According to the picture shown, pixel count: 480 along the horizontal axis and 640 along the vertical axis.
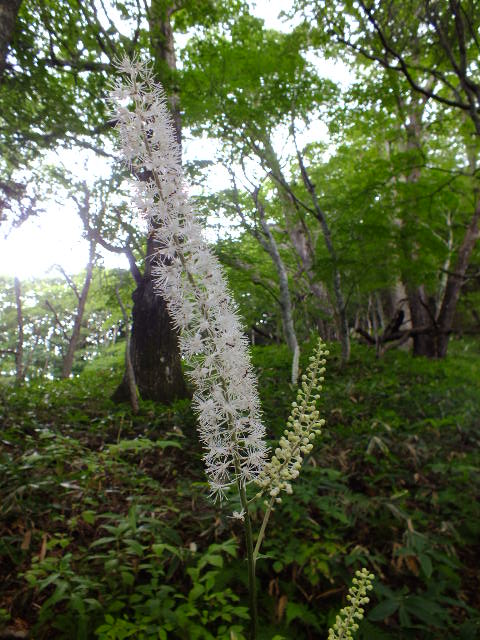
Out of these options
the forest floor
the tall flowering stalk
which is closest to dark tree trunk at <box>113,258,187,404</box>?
the forest floor

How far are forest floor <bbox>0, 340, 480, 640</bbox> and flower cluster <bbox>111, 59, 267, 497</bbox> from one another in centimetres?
94

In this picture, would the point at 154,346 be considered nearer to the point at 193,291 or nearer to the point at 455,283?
the point at 193,291

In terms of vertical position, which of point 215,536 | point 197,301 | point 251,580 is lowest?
point 215,536

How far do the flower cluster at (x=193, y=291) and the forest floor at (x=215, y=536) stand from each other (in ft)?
3.09

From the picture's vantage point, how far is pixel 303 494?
9.66 ft

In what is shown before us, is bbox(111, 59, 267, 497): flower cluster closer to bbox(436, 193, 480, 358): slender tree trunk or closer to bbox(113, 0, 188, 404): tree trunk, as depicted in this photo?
bbox(113, 0, 188, 404): tree trunk

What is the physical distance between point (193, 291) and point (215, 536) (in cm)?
239

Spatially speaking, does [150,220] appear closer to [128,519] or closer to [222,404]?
[222,404]

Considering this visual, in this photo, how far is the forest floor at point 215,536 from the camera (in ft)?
7.31

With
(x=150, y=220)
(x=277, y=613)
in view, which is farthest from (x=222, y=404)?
(x=277, y=613)

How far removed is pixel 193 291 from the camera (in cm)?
136

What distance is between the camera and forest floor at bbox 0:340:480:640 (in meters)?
2.23

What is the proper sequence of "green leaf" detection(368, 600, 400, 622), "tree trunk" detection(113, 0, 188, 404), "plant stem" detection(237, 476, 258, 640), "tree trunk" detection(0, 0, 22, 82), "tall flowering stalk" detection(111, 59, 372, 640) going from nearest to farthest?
"plant stem" detection(237, 476, 258, 640) → "tall flowering stalk" detection(111, 59, 372, 640) → "green leaf" detection(368, 600, 400, 622) → "tree trunk" detection(0, 0, 22, 82) → "tree trunk" detection(113, 0, 188, 404)

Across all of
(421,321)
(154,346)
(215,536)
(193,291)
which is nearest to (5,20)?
(154,346)
